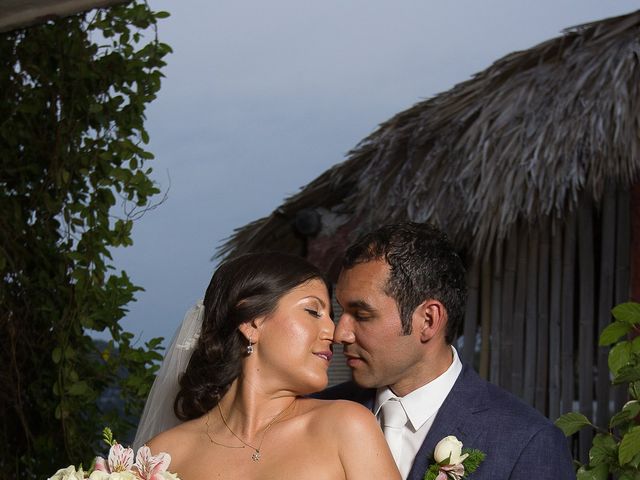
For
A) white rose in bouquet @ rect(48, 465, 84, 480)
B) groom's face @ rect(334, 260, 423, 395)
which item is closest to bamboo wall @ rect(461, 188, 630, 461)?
groom's face @ rect(334, 260, 423, 395)

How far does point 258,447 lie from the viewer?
9.58 feet

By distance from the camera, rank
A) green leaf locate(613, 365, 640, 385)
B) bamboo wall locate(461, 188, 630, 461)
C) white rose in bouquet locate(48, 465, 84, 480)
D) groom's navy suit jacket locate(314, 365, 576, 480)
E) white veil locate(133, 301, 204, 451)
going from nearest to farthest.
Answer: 1. white rose in bouquet locate(48, 465, 84, 480)
2. groom's navy suit jacket locate(314, 365, 576, 480)
3. white veil locate(133, 301, 204, 451)
4. green leaf locate(613, 365, 640, 385)
5. bamboo wall locate(461, 188, 630, 461)

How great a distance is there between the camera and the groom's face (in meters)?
3.20

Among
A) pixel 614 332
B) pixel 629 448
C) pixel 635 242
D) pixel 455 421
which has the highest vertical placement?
pixel 455 421

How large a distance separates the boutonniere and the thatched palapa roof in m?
2.77

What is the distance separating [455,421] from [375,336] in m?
0.35

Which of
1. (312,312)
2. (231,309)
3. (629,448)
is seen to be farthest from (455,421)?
(629,448)

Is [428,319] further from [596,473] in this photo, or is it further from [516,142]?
[516,142]

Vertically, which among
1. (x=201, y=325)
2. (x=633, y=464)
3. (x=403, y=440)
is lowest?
(x=633, y=464)

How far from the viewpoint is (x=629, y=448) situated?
3.68 meters

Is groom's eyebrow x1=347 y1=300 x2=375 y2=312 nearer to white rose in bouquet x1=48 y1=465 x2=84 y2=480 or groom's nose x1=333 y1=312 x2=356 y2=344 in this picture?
groom's nose x1=333 y1=312 x2=356 y2=344

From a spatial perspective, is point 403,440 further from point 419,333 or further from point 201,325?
point 201,325

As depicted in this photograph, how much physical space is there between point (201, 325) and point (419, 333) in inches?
26.3

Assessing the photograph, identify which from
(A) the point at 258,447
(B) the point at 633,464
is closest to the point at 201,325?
Answer: (A) the point at 258,447
